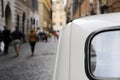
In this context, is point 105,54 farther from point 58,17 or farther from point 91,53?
point 58,17

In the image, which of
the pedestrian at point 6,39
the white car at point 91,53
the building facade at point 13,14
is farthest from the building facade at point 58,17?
the white car at point 91,53

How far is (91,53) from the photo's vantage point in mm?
3426

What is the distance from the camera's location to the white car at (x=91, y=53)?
333cm

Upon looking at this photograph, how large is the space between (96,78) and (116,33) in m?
0.38

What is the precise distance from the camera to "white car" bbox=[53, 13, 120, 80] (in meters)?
3.33

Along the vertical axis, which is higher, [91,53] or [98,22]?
[98,22]

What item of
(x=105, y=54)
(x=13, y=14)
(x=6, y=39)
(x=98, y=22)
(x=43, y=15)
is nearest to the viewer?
(x=105, y=54)

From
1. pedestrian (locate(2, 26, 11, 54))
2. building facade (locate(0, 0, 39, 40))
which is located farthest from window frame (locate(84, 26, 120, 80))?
building facade (locate(0, 0, 39, 40))

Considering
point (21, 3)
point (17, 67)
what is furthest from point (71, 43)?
point (21, 3)

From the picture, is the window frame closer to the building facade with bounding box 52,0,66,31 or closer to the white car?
the white car

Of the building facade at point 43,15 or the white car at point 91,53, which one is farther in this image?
the building facade at point 43,15

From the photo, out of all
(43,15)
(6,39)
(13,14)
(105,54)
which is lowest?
(6,39)

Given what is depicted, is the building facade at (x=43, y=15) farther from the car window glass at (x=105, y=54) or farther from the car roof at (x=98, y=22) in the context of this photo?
the car window glass at (x=105, y=54)

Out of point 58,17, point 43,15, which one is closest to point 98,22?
point 43,15
